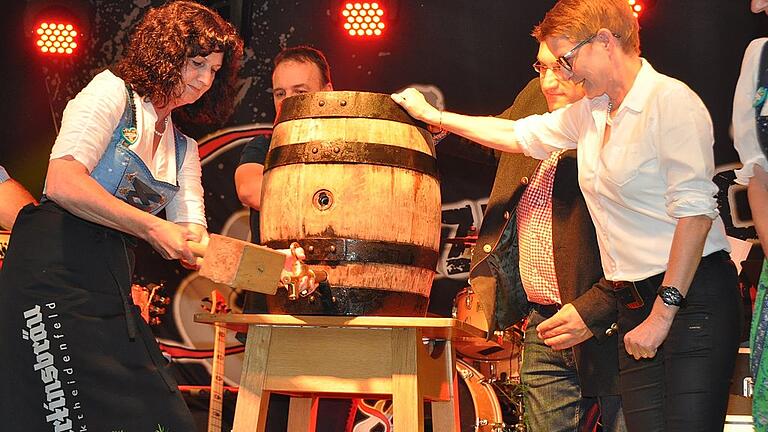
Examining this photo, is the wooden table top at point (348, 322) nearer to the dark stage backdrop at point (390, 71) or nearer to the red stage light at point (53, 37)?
the dark stage backdrop at point (390, 71)

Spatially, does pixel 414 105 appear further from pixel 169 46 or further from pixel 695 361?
pixel 695 361

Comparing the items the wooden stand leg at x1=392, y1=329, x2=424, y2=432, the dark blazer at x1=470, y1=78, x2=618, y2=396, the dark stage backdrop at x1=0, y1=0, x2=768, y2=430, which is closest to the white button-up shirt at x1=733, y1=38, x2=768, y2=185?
the dark blazer at x1=470, y1=78, x2=618, y2=396

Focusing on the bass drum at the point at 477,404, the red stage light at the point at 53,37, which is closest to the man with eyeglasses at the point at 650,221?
the bass drum at the point at 477,404

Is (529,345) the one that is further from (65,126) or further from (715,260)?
(65,126)

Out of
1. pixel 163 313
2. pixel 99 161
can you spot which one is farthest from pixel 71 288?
pixel 163 313

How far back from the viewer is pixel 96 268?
232 centimetres

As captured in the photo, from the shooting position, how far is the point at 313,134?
8.21 feet

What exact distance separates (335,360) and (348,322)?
13cm

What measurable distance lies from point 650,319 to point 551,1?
10.5 feet

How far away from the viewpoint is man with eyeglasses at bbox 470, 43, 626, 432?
2.82m

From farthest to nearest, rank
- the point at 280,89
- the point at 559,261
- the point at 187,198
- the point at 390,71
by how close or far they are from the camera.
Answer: the point at 390,71 < the point at 280,89 < the point at 559,261 < the point at 187,198

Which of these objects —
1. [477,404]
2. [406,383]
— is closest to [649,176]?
[406,383]

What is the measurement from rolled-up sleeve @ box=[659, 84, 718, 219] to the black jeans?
164mm

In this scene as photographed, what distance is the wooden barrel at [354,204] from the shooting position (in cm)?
243
